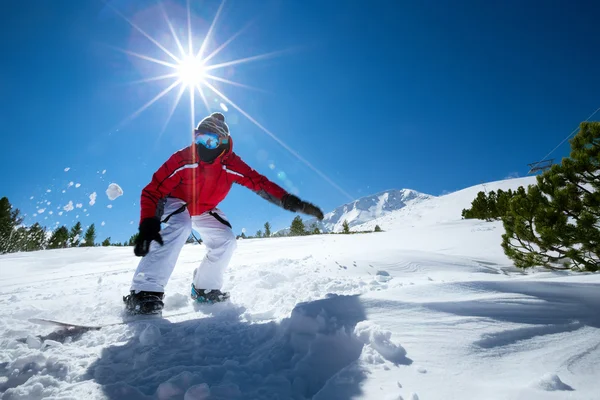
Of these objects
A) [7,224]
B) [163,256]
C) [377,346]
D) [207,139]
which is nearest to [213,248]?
[163,256]

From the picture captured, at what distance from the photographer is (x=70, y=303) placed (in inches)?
119

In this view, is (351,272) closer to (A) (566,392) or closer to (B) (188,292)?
(B) (188,292)

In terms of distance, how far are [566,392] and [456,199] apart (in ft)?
286

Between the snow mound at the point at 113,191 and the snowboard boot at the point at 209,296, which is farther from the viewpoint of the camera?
the snow mound at the point at 113,191

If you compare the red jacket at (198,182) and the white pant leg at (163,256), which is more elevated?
the red jacket at (198,182)

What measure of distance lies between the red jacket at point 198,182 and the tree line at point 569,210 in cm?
409

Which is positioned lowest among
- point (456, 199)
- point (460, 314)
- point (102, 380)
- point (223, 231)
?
point (102, 380)

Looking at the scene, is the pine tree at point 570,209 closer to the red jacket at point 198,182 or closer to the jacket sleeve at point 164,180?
the red jacket at point 198,182

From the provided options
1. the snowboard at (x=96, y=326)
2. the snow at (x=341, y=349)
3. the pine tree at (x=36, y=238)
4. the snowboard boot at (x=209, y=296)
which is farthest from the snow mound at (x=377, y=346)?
the pine tree at (x=36, y=238)

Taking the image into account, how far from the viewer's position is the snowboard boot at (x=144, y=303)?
101 inches

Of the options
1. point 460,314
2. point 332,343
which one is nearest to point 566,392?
point 460,314

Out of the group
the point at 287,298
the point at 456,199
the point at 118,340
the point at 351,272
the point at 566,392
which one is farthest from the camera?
the point at 456,199

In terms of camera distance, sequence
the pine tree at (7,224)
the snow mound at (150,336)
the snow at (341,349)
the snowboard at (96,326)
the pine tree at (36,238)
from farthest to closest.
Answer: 1. the pine tree at (36,238)
2. the pine tree at (7,224)
3. the snowboard at (96,326)
4. the snow mound at (150,336)
5. the snow at (341,349)

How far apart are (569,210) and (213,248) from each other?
17.1 feet
